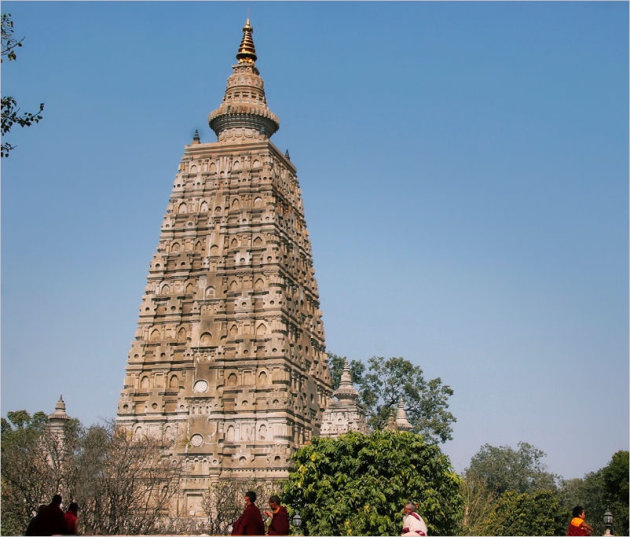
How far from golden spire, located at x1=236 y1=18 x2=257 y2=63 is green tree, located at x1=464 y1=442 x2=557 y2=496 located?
48.7 m

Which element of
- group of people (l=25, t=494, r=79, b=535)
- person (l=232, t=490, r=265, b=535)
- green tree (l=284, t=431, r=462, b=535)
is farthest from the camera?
green tree (l=284, t=431, r=462, b=535)

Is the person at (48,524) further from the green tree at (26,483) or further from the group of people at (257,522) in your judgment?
the green tree at (26,483)

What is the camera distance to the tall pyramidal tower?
62281 millimetres

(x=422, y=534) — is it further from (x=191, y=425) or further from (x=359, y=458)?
(x=191, y=425)

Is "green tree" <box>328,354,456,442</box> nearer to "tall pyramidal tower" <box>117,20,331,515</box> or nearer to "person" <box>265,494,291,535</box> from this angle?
"tall pyramidal tower" <box>117,20,331,515</box>

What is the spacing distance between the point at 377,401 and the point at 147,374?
98.8 feet

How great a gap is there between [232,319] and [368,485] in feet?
73.7

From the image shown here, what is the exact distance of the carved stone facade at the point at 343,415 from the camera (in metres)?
60.7

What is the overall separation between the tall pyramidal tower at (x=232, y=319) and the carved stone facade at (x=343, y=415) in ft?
8.02

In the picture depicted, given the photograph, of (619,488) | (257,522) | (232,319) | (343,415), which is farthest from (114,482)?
(619,488)

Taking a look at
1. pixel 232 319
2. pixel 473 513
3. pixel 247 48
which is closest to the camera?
pixel 232 319

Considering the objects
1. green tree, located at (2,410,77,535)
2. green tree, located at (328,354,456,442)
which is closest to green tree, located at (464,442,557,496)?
green tree, located at (328,354,456,442)

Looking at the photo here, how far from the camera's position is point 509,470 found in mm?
108250

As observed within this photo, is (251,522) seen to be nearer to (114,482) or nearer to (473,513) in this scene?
(114,482)
